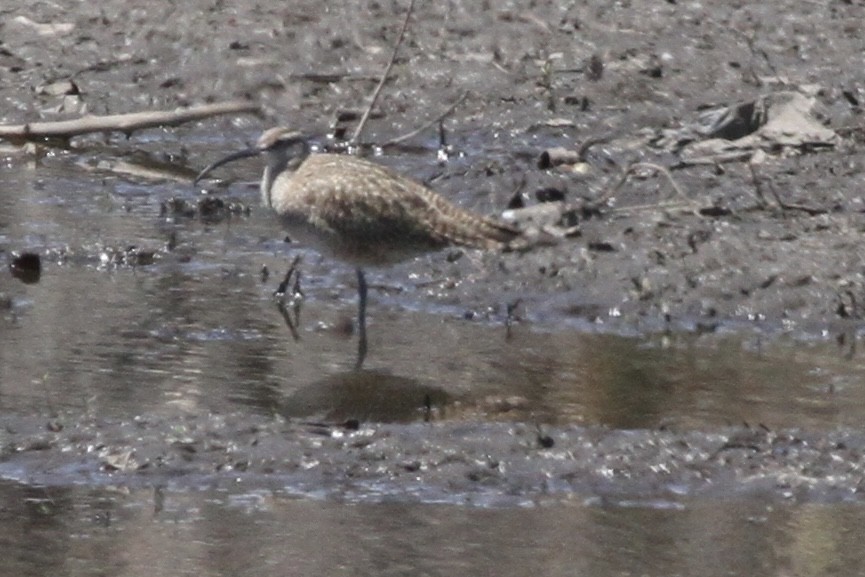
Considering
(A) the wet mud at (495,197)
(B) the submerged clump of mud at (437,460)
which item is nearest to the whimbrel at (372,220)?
(A) the wet mud at (495,197)

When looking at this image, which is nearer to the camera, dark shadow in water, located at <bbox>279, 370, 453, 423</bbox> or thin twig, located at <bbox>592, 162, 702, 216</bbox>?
dark shadow in water, located at <bbox>279, 370, 453, 423</bbox>

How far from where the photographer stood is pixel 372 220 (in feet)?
29.2

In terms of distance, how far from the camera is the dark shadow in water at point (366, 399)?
24.5 ft

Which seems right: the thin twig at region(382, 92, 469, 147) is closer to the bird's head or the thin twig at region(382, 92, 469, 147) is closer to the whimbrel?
the bird's head

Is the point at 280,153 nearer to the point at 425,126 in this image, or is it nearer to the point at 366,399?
the point at 366,399

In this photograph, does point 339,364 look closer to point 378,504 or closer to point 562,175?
point 378,504

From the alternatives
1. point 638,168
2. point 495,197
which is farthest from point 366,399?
point 638,168

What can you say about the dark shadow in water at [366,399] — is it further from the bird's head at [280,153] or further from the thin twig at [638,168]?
the thin twig at [638,168]

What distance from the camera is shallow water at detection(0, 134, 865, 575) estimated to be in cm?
608

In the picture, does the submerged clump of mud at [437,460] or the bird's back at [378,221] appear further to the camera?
the bird's back at [378,221]

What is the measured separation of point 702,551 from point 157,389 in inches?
89.6

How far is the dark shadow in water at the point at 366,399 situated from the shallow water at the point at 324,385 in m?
0.01

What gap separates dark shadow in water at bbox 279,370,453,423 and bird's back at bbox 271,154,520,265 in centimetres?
99

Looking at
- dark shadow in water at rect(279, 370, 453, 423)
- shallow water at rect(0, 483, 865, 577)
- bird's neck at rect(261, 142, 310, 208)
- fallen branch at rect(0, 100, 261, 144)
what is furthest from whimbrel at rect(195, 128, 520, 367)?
shallow water at rect(0, 483, 865, 577)
